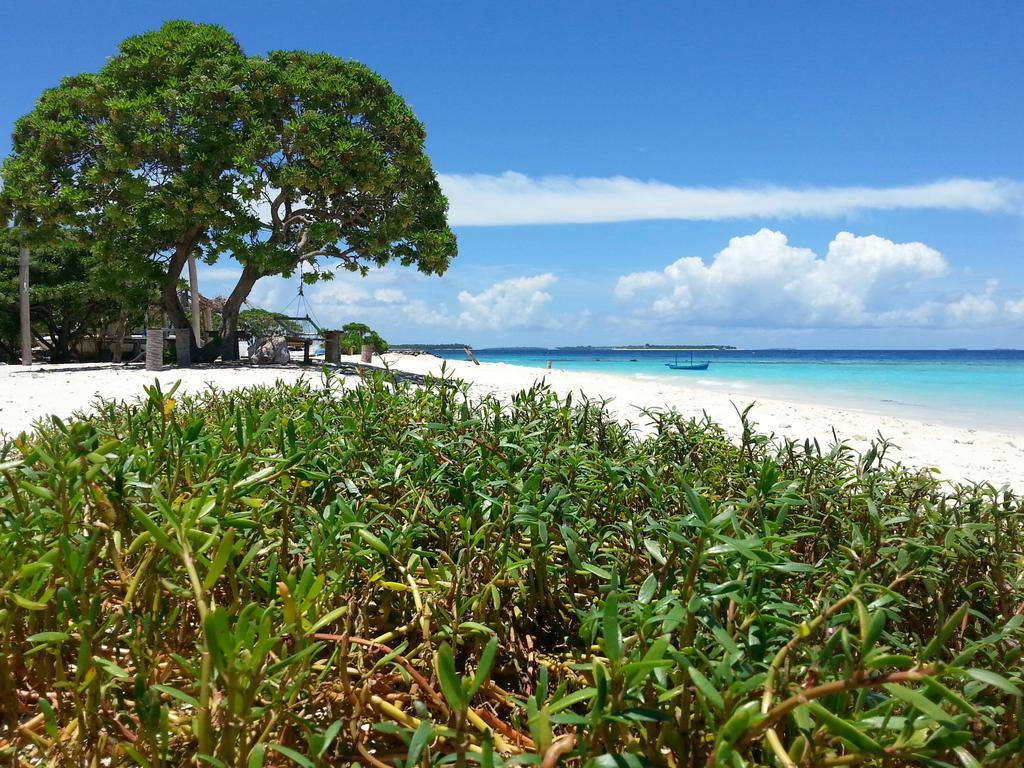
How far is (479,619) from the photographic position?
992mm

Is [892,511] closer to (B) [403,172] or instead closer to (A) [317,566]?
(A) [317,566]

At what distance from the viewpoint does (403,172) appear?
1656 centimetres

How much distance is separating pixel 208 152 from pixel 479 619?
16844 mm

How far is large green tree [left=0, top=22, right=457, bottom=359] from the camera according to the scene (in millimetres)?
15008

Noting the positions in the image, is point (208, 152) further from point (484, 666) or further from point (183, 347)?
point (484, 666)

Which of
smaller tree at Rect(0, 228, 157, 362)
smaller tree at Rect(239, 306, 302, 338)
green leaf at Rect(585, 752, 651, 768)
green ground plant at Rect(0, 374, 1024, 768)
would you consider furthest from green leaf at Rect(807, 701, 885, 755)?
smaller tree at Rect(239, 306, 302, 338)

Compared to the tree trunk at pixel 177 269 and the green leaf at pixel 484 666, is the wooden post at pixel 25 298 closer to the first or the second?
the tree trunk at pixel 177 269

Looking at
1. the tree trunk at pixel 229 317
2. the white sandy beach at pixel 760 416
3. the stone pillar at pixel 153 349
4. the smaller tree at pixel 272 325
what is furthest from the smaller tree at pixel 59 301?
the white sandy beach at pixel 760 416

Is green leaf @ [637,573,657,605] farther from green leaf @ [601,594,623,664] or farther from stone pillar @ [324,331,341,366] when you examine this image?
stone pillar @ [324,331,341,366]

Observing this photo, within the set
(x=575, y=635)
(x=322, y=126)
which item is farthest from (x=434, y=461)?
→ (x=322, y=126)

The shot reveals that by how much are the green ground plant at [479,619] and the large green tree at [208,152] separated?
600 inches

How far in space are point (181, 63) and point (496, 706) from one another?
18.7m

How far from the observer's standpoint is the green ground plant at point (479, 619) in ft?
2.17

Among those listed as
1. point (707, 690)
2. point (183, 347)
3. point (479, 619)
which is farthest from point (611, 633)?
point (183, 347)
